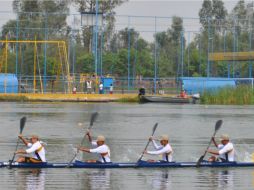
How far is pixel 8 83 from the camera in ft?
231

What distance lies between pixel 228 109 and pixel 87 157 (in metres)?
33.5

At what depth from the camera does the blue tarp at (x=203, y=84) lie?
7225 centimetres

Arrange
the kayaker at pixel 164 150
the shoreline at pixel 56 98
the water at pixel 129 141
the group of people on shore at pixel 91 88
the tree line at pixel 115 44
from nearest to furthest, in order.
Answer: the water at pixel 129 141, the kayaker at pixel 164 150, the shoreline at pixel 56 98, the group of people on shore at pixel 91 88, the tree line at pixel 115 44

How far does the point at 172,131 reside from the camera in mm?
40906

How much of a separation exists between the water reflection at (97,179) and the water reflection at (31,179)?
1.15 meters

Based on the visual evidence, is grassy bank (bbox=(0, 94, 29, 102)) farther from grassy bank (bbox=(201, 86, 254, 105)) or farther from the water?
grassy bank (bbox=(201, 86, 254, 105))

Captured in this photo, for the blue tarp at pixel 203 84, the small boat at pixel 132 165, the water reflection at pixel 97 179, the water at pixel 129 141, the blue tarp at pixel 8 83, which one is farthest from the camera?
the blue tarp at pixel 203 84

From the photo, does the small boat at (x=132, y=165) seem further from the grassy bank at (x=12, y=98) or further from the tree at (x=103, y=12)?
the tree at (x=103, y=12)

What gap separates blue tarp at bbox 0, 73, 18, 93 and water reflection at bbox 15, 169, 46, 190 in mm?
47294

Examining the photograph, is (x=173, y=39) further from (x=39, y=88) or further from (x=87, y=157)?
(x=87, y=157)

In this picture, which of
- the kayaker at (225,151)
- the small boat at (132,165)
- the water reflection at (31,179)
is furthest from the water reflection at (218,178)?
the water reflection at (31,179)

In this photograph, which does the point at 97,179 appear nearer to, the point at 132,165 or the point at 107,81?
the point at 132,165

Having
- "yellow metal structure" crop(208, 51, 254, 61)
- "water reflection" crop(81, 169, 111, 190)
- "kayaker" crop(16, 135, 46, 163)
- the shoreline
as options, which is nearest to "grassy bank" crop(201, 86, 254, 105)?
"yellow metal structure" crop(208, 51, 254, 61)

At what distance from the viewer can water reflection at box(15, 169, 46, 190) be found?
20.3 m
